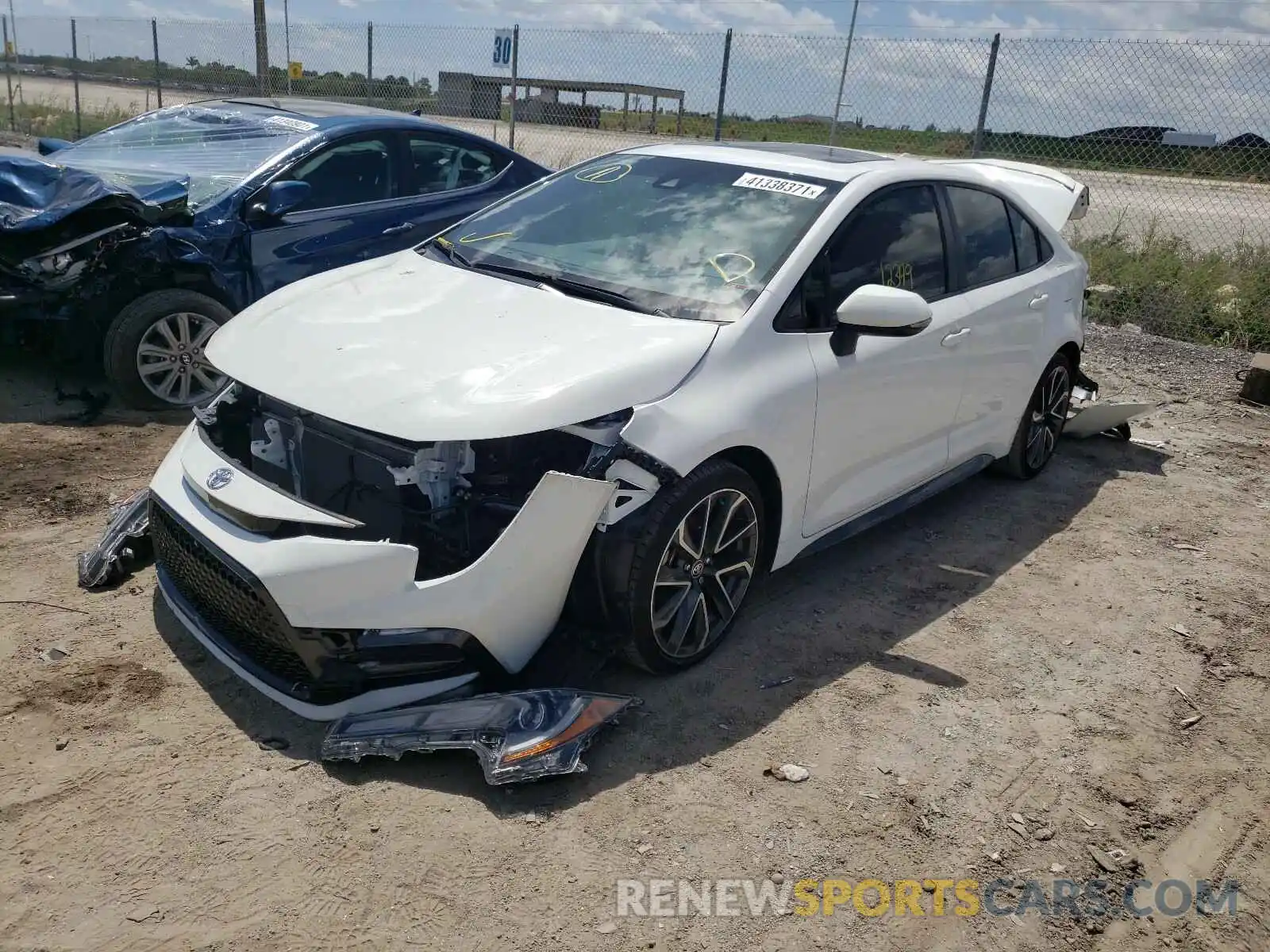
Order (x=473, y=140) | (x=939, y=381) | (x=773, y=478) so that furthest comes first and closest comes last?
(x=473, y=140) → (x=939, y=381) → (x=773, y=478)

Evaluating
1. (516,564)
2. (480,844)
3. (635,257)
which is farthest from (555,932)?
(635,257)

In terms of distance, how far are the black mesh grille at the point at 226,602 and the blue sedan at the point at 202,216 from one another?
2.38 m

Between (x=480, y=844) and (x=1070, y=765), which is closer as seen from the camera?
(x=480, y=844)

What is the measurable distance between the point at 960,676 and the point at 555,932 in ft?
6.50

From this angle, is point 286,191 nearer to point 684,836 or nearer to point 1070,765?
point 684,836

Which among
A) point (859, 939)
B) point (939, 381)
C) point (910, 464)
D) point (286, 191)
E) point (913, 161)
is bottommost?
point (859, 939)

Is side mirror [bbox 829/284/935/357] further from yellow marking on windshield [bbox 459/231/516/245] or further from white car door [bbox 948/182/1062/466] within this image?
yellow marking on windshield [bbox 459/231/516/245]

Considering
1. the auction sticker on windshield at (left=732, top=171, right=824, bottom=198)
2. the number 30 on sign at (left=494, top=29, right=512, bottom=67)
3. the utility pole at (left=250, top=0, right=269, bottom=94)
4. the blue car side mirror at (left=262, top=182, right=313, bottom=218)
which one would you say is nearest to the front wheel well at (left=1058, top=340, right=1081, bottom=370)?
the auction sticker on windshield at (left=732, top=171, right=824, bottom=198)

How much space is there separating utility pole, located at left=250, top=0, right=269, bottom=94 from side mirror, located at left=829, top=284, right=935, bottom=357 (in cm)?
1549

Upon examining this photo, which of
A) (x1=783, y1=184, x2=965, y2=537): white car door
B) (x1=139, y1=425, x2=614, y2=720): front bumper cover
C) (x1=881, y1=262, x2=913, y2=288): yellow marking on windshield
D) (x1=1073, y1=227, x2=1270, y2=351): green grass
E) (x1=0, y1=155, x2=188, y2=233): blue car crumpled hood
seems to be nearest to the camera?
(x1=139, y1=425, x2=614, y2=720): front bumper cover

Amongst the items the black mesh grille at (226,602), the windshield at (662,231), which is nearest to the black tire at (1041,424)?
the windshield at (662,231)

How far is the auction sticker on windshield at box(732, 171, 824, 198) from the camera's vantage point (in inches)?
162

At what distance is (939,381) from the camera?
4.54m

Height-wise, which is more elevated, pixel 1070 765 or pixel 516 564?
pixel 516 564
